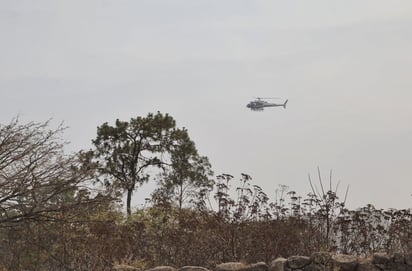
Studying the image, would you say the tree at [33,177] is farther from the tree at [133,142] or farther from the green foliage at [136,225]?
the tree at [133,142]

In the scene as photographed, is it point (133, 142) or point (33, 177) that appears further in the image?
point (133, 142)

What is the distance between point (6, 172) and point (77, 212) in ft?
4.45

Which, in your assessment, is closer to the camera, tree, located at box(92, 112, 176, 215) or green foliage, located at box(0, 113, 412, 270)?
green foliage, located at box(0, 113, 412, 270)

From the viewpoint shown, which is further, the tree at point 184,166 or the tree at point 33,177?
the tree at point 184,166

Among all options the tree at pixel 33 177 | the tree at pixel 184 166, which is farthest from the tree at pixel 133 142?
the tree at pixel 33 177

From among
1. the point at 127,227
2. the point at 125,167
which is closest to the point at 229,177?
the point at 127,227

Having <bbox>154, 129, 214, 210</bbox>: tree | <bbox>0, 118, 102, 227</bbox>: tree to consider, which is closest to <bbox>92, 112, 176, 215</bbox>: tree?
<bbox>154, 129, 214, 210</bbox>: tree

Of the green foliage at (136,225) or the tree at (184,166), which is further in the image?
the tree at (184,166)

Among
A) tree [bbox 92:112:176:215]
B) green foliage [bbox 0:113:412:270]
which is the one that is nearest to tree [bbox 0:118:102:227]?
green foliage [bbox 0:113:412:270]

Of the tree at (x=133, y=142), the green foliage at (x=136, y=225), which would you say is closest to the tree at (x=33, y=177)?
the green foliage at (x=136, y=225)

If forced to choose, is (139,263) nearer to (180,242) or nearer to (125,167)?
(180,242)

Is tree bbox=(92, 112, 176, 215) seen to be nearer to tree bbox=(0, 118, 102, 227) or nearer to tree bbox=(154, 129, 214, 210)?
tree bbox=(154, 129, 214, 210)

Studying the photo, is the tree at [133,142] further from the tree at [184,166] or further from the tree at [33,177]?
the tree at [33,177]

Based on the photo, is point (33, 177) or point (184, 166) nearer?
point (33, 177)
